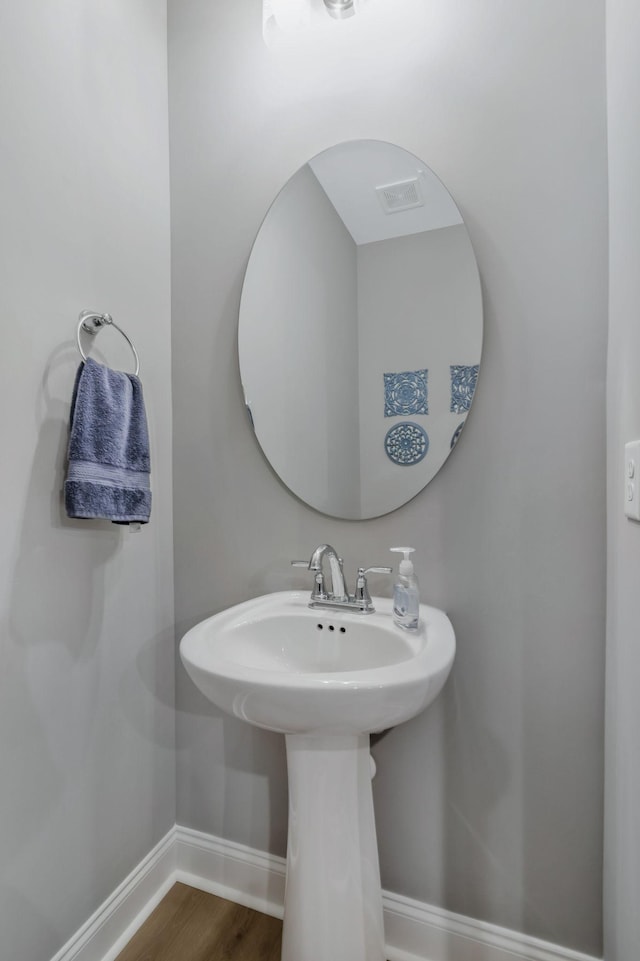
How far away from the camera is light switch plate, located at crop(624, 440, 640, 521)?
0.77 metres

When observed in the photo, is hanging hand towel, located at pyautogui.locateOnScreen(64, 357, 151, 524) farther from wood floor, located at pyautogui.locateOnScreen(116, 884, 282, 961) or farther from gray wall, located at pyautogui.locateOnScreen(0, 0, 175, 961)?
wood floor, located at pyautogui.locateOnScreen(116, 884, 282, 961)

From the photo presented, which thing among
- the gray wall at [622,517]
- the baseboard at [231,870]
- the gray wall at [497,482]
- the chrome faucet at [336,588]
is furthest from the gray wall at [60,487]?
the gray wall at [622,517]

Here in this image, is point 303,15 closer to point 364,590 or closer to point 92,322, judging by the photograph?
point 92,322

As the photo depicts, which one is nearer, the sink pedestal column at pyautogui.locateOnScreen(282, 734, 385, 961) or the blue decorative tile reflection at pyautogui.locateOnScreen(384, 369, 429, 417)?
the sink pedestal column at pyautogui.locateOnScreen(282, 734, 385, 961)

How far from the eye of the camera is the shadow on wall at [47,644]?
991 mm

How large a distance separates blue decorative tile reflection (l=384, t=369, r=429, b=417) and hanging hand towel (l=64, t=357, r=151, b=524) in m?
0.60

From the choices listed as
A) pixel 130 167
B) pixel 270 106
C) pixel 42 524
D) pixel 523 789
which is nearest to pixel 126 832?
pixel 42 524

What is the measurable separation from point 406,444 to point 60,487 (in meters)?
0.78

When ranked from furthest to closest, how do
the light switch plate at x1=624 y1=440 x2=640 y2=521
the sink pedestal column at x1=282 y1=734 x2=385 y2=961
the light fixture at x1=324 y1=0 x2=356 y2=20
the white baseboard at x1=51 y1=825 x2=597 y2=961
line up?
the light fixture at x1=324 y1=0 x2=356 y2=20
the white baseboard at x1=51 y1=825 x2=597 y2=961
the sink pedestal column at x1=282 y1=734 x2=385 y2=961
the light switch plate at x1=624 y1=440 x2=640 y2=521

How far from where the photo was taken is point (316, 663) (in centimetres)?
115

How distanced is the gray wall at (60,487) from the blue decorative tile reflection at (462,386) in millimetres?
807

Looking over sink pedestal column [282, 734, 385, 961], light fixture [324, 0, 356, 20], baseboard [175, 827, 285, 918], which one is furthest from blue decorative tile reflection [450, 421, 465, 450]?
baseboard [175, 827, 285, 918]

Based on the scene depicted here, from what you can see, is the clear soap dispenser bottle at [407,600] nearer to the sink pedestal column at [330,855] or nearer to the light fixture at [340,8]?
the sink pedestal column at [330,855]

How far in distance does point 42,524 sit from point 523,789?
118cm
